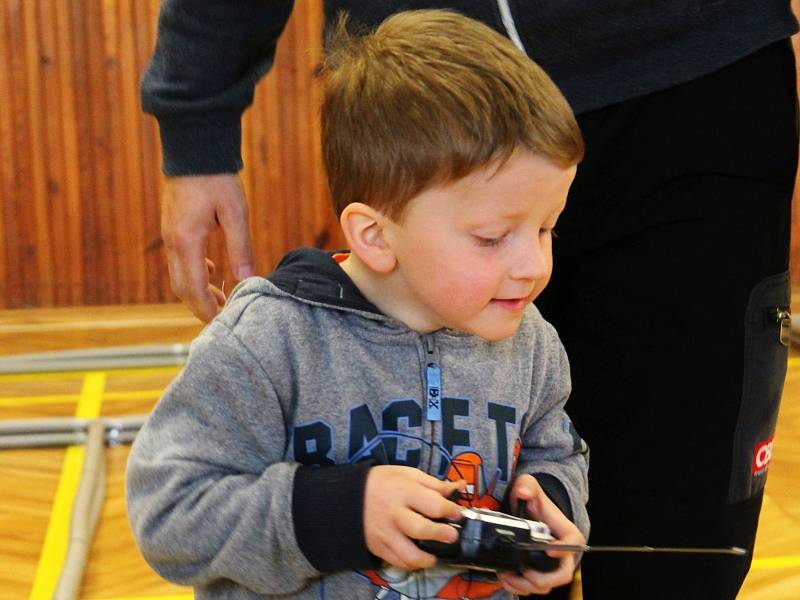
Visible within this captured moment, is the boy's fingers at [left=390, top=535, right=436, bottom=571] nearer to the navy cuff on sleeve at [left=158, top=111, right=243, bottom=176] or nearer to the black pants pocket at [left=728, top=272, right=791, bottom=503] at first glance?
the black pants pocket at [left=728, top=272, right=791, bottom=503]

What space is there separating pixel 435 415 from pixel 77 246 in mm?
3596

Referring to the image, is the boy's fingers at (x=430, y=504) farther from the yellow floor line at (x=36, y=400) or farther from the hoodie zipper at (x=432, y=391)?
the yellow floor line at (x=36, y=400)

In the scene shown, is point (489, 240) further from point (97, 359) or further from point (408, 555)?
point (97, 359)

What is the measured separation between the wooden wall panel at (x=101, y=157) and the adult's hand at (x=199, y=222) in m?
3.08

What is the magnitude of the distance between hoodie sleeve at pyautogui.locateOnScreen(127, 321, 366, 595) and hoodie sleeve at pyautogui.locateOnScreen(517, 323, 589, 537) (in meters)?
0.28

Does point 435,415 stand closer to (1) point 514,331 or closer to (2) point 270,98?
(1) point 514,331

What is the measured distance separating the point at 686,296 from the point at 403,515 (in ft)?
1.68

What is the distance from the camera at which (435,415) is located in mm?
1015

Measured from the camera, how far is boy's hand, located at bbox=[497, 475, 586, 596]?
1008 millimetres

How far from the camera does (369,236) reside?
1014 millimetres

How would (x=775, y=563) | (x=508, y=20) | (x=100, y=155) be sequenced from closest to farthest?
1. (x=508, y=20)
2. (x=775, y=563)
3. (x=100, y=155)

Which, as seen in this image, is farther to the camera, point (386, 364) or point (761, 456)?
point (761, 456)

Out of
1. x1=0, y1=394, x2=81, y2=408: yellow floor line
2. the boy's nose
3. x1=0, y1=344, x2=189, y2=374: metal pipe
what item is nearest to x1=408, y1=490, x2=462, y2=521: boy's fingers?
the boy's nose

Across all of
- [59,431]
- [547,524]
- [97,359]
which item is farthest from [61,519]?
[547,524]
